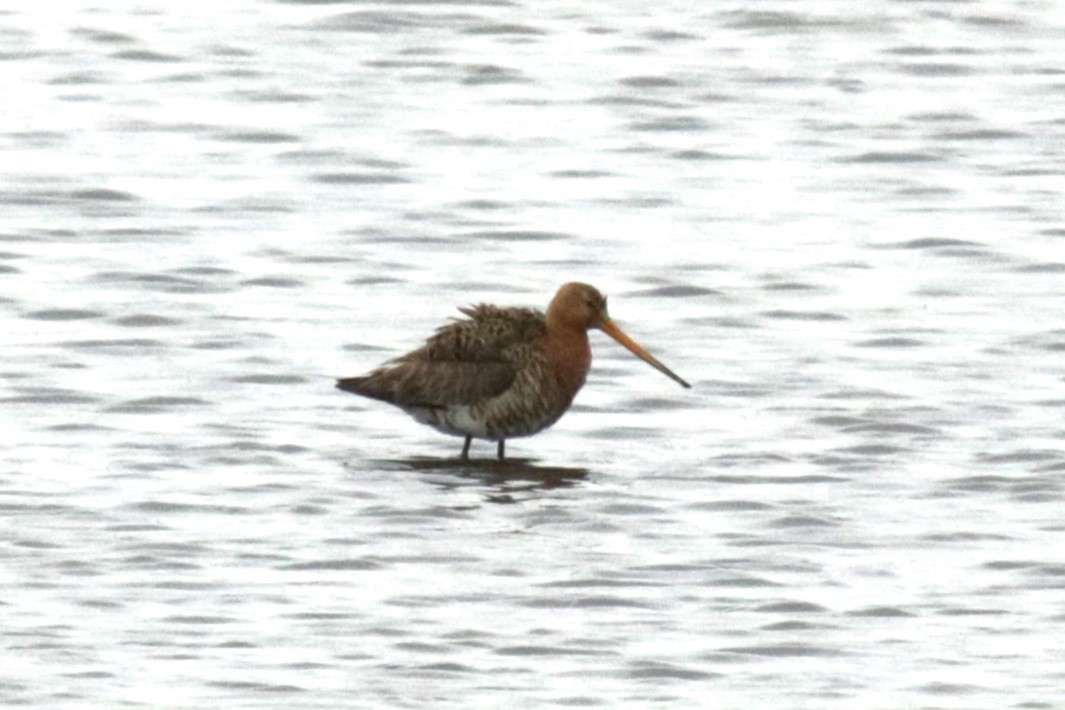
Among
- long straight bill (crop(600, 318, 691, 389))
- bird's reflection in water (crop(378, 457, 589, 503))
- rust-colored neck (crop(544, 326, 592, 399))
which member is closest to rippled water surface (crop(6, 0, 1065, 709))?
bird's reflection in water (crop(378, 457, 589, 503))

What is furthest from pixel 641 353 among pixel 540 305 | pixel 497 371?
pixel 540 305

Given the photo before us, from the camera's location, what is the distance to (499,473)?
1348cm

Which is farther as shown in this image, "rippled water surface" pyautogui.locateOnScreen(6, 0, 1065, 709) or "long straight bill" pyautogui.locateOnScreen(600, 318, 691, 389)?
"long straight bill" pyautogui.locateOnScreen(600, 318, 691, 389)

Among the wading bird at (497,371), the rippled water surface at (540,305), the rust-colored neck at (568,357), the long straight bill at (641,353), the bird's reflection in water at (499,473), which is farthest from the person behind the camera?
the long straight bill at (641,353)

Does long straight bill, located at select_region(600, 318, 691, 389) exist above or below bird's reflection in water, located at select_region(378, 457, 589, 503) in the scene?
above

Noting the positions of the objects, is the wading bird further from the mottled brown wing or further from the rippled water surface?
the rippled water surface

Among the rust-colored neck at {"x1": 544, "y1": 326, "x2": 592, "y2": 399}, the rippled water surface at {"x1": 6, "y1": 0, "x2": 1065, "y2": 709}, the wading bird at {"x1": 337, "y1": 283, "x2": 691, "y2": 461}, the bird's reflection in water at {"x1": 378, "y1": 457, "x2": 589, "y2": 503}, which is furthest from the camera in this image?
the rust-colored neck at {"x1": 544, "y1": 326, "x2": 592, "y2": 399}

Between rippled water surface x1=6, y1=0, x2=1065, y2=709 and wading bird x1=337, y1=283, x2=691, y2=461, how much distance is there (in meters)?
0.22

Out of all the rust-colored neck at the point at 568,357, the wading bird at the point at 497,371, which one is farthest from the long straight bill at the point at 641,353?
the rust-colored neck at the point at 568,357

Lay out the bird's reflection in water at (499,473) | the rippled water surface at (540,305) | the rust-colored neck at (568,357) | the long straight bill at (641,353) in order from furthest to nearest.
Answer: the long straight bill at (641,353)
the rust-colored neck at (568,357)
the bird's reflection in water at (499,473)
the rippled water surface at (540,305)

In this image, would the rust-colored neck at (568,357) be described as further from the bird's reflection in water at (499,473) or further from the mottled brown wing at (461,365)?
the bird's reflection in water at (499,473)

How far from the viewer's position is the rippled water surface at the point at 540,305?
10.5 m

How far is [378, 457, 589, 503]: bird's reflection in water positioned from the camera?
13125mm

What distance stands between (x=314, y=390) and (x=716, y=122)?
21.9 feet
